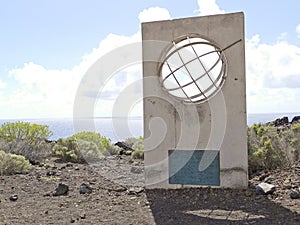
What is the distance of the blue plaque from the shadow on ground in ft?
0.45

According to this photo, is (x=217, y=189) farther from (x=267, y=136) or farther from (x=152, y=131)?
(x=267, y=136)

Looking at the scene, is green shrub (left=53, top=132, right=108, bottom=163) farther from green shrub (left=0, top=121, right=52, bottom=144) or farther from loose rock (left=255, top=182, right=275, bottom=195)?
loose rock (left=255, top=182, right=275, bottom=195)

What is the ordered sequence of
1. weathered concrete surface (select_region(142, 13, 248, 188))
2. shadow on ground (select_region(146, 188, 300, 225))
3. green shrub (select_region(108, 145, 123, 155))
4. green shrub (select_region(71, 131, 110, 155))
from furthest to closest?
green shrub (select_region(108, 145, 123, 155)), green shrub (select_region(71, 131, 110, 155)), weathered concrete surface (select_region(142, 13, 248, 188)), shadow on ground (select_region(146, 188, 300, 225))

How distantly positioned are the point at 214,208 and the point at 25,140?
252 inches

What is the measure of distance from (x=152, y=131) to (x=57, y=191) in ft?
5.78

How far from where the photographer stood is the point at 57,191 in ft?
18.7

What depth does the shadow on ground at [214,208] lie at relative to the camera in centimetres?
421

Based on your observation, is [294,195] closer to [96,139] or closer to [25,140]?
[96,139]

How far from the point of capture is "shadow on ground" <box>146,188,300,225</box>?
13.8 feet

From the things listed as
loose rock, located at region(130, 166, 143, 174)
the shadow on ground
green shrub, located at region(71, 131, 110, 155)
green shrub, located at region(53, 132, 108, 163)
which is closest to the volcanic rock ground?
the shadow on ground

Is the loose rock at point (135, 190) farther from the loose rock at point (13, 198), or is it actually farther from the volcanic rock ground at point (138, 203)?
the loose rock at point (13, 198)

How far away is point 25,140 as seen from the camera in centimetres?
959

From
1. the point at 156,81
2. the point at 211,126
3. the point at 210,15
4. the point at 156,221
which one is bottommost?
the point at 156,221

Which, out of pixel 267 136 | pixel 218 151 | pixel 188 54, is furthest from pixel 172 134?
pixel 267 136
